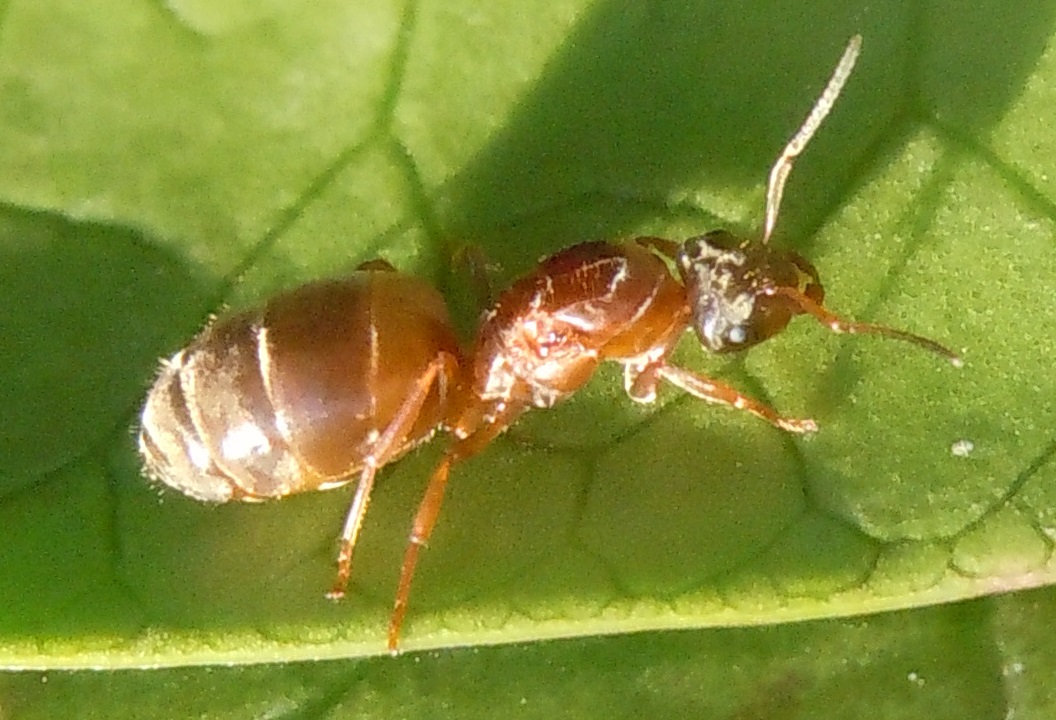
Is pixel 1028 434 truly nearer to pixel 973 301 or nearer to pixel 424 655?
pixel 973 301

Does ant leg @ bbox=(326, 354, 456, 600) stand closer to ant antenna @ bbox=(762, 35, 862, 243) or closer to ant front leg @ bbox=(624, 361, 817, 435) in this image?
ant front leg @ bbox=(624, 361, 817, 435)

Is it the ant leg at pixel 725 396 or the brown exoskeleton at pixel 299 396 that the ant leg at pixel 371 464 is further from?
the ant leg at pixel 725 396

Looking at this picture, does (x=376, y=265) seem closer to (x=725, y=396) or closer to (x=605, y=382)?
(x=605, y=382)

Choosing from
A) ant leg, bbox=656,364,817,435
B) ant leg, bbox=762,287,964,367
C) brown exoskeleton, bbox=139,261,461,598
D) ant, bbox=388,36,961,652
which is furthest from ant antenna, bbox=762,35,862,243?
brown exoskeleton, bbox=139,261,461,598

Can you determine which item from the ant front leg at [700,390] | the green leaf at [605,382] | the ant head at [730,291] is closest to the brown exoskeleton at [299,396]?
the green leaf at [605,382]

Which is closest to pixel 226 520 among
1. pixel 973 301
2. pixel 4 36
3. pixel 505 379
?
pixel 505 379

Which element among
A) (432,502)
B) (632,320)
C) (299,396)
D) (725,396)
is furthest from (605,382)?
(299,396)
